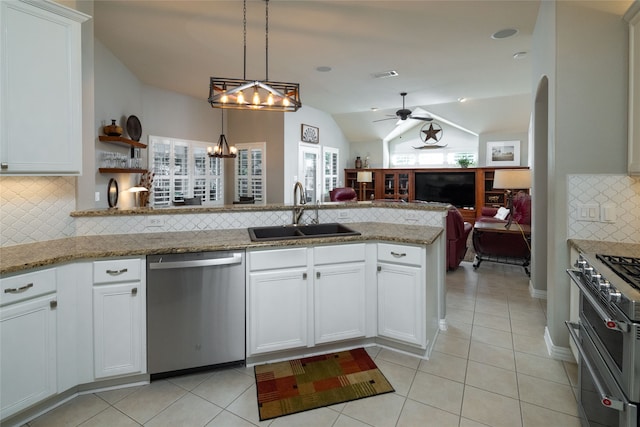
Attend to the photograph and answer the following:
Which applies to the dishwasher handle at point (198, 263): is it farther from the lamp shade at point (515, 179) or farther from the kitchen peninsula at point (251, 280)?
the lamp shade at point (515, 179)

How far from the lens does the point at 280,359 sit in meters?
2.42

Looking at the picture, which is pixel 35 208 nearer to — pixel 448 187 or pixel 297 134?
pixel 297 134

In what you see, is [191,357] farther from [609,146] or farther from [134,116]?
[134,116]

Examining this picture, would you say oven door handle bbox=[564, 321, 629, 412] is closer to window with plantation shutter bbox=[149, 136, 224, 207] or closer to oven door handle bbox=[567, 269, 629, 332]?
oven door handle bbox=[567, 269, 629, 332]

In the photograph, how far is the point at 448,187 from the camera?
9125 mm

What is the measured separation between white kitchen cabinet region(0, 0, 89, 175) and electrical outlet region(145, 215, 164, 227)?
568 mm

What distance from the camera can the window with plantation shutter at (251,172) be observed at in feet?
24.5

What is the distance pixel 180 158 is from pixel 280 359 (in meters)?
5.41

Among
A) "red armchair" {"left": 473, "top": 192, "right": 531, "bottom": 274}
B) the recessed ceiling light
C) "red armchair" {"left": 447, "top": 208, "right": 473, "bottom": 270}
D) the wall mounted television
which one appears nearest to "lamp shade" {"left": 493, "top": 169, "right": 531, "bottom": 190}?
"red armchair" {"left": 473, "top": 192, "right": 531, "bottom": 274}

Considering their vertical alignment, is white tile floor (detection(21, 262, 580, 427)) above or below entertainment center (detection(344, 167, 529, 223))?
below

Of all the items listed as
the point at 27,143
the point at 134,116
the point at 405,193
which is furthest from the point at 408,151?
the point at 27,143

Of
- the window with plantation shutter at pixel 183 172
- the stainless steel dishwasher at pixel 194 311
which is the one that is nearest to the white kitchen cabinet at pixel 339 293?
the stainless steel dishwasher at pixel 194 311

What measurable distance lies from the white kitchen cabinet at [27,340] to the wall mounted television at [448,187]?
879 centimetres

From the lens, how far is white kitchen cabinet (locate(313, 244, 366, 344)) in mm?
2404
